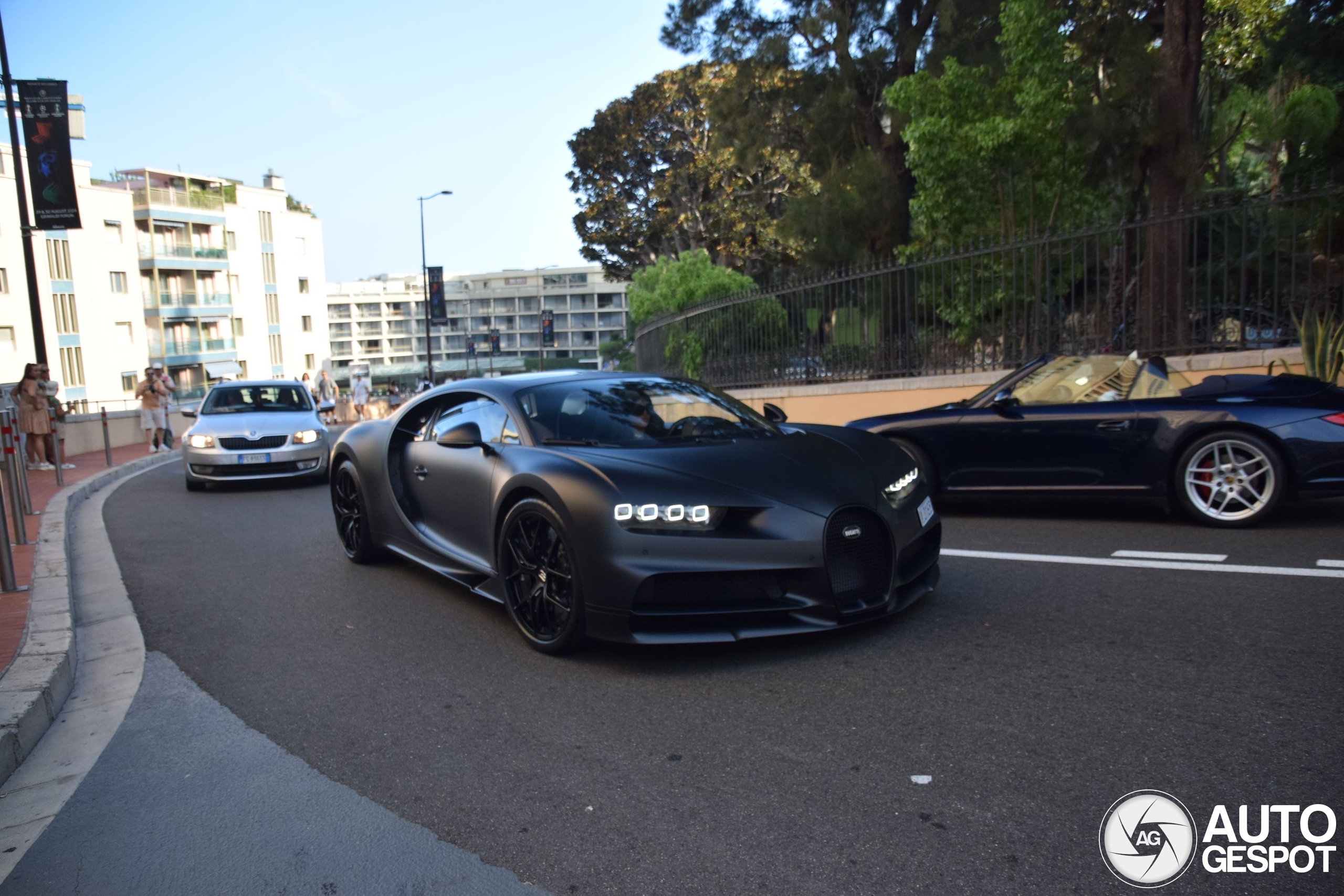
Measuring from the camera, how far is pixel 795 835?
269 centimetres

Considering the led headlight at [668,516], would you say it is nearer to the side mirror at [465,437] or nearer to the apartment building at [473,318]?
the side mirror at [465,437]

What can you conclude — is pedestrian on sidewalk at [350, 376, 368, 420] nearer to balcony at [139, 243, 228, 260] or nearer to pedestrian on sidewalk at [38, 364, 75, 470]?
pedestrian on sidewalk at [38, 364, 75, 470]

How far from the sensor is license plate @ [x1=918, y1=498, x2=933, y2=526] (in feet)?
14.9

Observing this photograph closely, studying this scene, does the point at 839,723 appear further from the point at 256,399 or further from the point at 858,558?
the point at 256,399

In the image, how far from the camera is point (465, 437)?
509cm

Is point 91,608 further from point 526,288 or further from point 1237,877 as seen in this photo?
point 526,288

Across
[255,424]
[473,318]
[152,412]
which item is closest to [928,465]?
[255,424]

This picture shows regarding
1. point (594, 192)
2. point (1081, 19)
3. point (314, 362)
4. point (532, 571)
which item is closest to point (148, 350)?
point (314, 362)

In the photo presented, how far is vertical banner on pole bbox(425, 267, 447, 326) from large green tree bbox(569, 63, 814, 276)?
30.8 feet

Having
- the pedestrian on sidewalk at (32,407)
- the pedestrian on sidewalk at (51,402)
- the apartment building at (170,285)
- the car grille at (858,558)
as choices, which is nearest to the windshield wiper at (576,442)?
the car grille at (858,558)

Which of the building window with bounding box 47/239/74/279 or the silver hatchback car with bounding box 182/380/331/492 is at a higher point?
the building window with bounding box 47/239/74/279

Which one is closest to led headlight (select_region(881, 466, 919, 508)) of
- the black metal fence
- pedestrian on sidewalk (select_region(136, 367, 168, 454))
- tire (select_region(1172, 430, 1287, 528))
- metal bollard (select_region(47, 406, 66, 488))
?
tire (select_region(1172, 430, 1287, 528))

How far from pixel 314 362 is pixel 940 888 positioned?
7738 centimetres

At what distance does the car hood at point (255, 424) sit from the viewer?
12102mm
